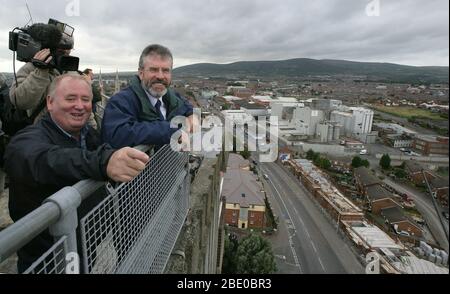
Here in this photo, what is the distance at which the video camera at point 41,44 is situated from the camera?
1.62 metres

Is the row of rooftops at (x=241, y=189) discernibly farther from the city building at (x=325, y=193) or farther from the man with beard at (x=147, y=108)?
the man with beard at (x=147, y=108)

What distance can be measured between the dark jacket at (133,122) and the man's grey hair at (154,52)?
146 millimetres

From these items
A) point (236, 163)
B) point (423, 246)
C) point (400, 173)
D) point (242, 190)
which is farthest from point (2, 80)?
point (400, 173)

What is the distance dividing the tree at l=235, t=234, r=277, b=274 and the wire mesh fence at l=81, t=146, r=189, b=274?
8372 millimetres

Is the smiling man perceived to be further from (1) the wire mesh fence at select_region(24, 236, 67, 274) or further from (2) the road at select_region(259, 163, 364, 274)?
(2) the road at select_region(259, 163, 364, 274)

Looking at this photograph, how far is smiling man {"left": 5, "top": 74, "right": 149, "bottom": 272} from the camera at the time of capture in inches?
36.2

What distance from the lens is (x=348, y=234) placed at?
14023 mm

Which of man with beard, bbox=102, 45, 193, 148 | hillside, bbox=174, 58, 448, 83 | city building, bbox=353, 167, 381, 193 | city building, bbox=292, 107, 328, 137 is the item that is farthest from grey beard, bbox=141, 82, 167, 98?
hillside, bbox=174, 58, 448, 83

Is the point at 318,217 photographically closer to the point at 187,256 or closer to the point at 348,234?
the point at 348,234

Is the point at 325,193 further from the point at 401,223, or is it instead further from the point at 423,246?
the point at 423,246

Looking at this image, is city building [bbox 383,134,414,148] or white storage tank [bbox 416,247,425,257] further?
city building [bbox 383,134,414,148]

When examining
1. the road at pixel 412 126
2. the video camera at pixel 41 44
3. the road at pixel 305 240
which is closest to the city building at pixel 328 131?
the road at pixel 412 126
